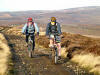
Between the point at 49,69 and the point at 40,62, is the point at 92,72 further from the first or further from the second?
the point at 40,62

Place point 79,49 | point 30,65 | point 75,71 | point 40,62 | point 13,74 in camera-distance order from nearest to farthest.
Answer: point 13,74 < point 75,71 < point 30,65 < point 40,62 < point 79,49

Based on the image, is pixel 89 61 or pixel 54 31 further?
pixel 54 31

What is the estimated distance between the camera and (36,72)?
9.76m

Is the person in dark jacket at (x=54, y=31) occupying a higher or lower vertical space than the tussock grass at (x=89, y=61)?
higher

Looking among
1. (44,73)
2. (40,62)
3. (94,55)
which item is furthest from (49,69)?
(94,55)

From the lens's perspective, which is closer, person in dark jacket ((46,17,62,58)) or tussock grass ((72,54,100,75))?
tussock grass ((72,54,100,75))

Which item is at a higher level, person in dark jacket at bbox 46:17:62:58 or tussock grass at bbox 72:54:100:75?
person in dark jacket at bbox 46:17:62:58

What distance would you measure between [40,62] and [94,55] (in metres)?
3.09

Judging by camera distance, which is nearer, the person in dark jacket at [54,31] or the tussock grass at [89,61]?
the tussock grass at [89,61]

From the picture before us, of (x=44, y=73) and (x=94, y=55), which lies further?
(x=94, y=55)

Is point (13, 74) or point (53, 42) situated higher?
point (53, 42)

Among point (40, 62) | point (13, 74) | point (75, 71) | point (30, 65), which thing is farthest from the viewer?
point (40, 62)

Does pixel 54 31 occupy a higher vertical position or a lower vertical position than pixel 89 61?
higher

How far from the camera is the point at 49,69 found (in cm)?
1031
